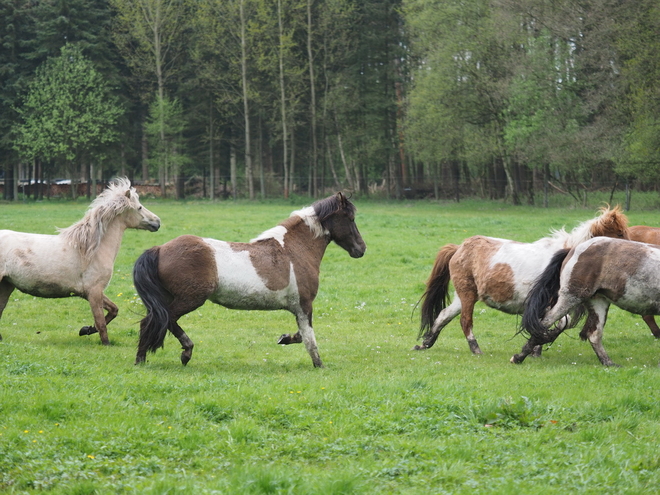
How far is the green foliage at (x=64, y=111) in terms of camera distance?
4966cm

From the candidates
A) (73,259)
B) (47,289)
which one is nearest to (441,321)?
(73,259)

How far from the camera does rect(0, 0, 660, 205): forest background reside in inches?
1556

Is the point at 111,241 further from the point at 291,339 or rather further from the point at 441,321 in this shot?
the point at 441,321

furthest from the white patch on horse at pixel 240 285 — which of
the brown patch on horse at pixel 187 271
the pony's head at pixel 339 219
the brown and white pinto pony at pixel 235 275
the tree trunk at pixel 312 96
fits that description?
the tree trunk at pixel 312 96

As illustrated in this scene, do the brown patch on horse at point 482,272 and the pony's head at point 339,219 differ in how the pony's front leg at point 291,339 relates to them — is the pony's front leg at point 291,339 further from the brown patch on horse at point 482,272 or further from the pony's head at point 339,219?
the brown patch on horse at point 482,272

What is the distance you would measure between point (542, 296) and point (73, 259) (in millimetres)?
6284

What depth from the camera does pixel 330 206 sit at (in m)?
9.87

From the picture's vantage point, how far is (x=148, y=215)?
11109 mm

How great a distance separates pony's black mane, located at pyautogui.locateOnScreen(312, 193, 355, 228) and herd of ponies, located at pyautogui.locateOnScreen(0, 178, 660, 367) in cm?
1

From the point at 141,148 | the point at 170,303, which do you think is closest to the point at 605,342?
the point at 170,303

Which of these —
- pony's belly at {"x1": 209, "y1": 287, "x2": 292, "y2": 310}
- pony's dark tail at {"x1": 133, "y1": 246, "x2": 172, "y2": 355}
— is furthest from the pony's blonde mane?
pony's dark tail at {"x1": 133, "y1": 246, "x2": 172, "y2": 355}

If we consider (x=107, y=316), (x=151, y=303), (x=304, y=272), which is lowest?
(x=107, y=316)

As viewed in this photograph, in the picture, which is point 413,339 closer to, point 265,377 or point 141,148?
point 265,377

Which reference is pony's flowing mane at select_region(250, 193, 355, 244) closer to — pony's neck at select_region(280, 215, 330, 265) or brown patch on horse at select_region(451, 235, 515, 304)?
pony's neck at select_region(280, 215, 330, 265)
